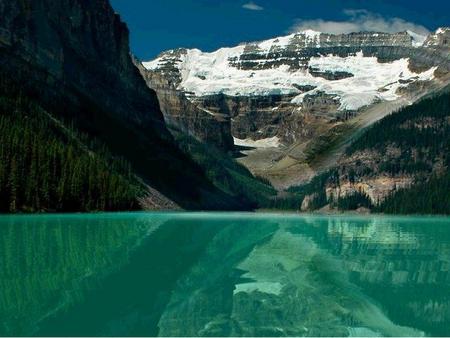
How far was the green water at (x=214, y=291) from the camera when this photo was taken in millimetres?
21297

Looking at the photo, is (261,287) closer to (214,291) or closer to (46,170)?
(214,291)

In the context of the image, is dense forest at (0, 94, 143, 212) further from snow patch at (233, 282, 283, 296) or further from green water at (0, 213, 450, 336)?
snow patch at (233, 282, 283, 296)

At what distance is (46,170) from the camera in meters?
124

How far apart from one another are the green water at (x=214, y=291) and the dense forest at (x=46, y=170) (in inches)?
2858

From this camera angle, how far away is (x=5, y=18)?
192000 mm

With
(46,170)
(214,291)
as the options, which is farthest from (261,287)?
(46,170)

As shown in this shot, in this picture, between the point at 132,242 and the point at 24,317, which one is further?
the point at 132,242

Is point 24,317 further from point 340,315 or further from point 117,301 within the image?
point 340,315

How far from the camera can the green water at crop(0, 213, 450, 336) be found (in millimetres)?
21297

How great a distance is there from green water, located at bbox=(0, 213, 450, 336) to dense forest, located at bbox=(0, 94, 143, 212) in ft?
238

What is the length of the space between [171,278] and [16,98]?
5559 inches

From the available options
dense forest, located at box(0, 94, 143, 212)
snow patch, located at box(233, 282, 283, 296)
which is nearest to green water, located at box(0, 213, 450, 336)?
snow patch, located at box(233, 282, 283, 296)

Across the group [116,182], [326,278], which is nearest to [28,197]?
[116,182]

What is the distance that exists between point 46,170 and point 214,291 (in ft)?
335
